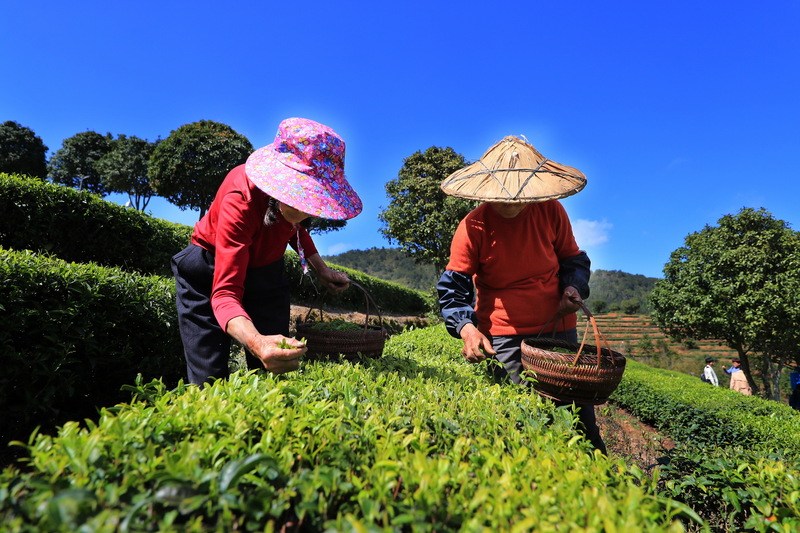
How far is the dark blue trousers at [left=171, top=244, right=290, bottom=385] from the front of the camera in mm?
2307

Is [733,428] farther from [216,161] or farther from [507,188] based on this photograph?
[216,161]

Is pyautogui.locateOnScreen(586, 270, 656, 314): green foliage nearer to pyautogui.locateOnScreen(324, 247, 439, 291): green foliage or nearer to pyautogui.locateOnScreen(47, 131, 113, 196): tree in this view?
pyautogui.locateOnScreen(324, 247, 439, 291): green foliage

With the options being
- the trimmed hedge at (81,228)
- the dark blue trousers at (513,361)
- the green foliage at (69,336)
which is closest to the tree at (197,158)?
the trimmed hedge at (81,228)

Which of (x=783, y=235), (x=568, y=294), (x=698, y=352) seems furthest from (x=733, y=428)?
(x=698, y=352)

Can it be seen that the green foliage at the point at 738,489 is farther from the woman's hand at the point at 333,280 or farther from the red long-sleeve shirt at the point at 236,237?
the red long-sleeve shirt at the point at 236,237

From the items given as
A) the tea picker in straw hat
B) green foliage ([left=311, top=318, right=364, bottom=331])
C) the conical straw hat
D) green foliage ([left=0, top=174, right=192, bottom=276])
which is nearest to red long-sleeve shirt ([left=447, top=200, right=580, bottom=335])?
the tea picker in straw hat

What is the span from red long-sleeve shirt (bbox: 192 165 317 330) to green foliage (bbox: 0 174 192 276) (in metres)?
5.26

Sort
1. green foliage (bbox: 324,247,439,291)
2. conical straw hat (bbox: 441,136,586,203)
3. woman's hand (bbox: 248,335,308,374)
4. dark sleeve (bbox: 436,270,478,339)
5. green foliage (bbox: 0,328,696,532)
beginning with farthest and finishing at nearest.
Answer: green foliage (bbox: 324,247,439,291)
dark sleeve (bbox: 436,270,478,339)
conical straw hat (bbox: 441,136,586,203)
woman's hand (bbox: 248,335,308,374)
green foliage (bbox: 0,328,696,532)

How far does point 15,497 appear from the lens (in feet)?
2.99

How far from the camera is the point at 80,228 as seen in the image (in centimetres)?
657

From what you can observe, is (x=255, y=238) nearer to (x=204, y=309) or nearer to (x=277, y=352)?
(x=204, y=309)

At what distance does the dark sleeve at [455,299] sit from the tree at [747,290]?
17846mm

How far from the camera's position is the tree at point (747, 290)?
15.6 m

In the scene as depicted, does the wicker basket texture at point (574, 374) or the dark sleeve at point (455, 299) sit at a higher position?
the dark sleeve at point (455, 299)
